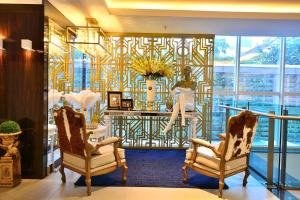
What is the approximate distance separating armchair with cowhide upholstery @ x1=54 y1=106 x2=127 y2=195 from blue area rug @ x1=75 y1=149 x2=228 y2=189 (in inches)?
13.7

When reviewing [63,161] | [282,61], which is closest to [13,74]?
[63,161]

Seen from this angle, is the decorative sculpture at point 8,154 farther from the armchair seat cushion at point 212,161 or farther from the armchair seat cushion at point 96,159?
the armchair seat cushion at point 212,161

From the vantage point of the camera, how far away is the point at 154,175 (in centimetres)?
407

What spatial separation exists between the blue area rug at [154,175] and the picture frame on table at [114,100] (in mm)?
1009

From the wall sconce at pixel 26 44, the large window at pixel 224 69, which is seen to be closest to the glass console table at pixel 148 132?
the large window at pixel 224 69

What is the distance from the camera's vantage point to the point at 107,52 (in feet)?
18.2

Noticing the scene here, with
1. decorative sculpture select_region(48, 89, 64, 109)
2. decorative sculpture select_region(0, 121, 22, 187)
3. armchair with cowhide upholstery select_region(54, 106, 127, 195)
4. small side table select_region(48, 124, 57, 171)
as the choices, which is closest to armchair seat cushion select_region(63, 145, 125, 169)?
armchair with cowhide upholstery select_region(54, 106, 127, 195)

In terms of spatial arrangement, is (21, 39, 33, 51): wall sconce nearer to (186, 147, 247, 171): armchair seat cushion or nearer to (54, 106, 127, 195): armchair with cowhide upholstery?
(54, 106, 127, 195): armchair with cowhide upholstery

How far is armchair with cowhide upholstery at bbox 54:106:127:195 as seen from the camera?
3287 millimetres

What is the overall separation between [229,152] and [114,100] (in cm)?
274

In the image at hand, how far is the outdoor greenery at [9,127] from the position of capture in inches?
138

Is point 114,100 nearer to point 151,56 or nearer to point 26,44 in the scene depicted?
point 151,56

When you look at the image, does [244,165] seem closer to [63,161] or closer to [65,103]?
[63,161]

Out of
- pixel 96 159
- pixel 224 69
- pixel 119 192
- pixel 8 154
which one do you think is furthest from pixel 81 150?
pixel 224 69
